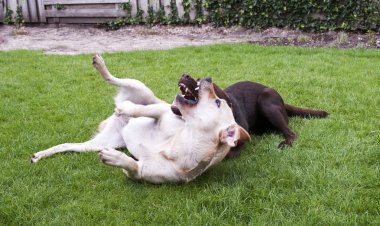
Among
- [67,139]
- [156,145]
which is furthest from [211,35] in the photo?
[156,145]

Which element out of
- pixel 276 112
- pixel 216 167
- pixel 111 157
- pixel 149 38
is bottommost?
pixel 216 167

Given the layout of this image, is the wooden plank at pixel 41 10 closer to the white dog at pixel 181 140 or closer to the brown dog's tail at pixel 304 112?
the brown dog's tail at pixel 304 112

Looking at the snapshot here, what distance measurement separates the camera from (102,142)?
15.5 feet

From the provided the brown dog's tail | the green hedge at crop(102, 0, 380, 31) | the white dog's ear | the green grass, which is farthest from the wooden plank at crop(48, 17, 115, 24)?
the white dog's ear

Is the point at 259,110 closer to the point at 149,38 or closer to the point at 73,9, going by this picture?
the point at 149,38

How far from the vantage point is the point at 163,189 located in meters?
3.75

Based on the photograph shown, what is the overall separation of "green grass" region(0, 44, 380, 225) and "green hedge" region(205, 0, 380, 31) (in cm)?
319

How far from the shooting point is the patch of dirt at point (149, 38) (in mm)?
10023

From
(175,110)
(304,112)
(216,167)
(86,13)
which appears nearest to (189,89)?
(175,110)

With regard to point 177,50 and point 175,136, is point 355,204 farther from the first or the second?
point 177,50

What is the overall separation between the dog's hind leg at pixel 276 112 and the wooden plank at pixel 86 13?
28.1ft

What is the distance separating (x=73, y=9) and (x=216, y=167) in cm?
1036

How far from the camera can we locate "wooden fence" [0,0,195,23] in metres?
12.9

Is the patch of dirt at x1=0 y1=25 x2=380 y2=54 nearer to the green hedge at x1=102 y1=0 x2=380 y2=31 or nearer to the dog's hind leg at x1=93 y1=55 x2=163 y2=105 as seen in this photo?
the green hedge at x1=102 y1=0 x2=380 y2=31
